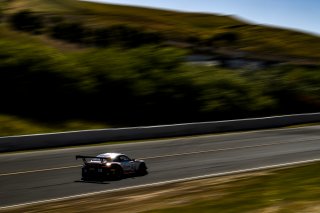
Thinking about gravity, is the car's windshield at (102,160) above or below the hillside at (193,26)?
below

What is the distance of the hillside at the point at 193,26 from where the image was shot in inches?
3557

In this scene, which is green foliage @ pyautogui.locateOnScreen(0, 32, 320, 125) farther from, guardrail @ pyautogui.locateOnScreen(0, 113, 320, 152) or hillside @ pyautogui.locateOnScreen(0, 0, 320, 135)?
guardrail @ pyautogui.locateOnScreen(0, 113, 320, 152)

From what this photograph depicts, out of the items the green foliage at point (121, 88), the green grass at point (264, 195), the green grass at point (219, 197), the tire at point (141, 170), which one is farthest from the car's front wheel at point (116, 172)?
the green foliage at point (121, 88)

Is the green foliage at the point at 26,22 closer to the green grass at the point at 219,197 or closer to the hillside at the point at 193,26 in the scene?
the hillside at the point at 193,26

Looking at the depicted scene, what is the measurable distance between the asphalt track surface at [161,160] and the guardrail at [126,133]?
1259 mm

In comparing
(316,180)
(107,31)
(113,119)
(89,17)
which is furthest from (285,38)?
(316,180)

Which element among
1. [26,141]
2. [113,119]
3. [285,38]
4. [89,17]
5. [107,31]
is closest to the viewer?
[26,141]

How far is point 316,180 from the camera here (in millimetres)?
13875

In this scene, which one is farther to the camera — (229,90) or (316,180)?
(229,90)

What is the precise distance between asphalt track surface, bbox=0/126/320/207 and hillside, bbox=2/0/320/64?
2180 inches

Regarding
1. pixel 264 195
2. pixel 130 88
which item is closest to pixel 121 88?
pixel 130 88

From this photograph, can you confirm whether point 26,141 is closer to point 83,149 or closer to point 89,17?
point 83,149

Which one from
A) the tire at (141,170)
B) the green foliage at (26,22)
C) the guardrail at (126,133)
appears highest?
the green foliage at (26,22)

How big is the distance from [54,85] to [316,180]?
24411mm
